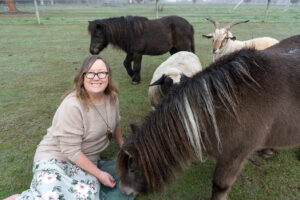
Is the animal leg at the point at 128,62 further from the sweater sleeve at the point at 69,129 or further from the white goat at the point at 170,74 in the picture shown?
the sweater sleeve at the point at 69,129

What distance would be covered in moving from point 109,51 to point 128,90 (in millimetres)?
4898

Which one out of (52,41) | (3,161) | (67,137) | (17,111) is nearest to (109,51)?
(52,41)

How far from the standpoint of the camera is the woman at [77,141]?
6.18 ft

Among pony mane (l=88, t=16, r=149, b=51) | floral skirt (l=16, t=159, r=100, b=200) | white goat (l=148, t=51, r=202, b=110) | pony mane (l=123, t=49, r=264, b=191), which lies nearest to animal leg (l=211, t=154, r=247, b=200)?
pony mane (l=123, t=49, r=264, b=191)

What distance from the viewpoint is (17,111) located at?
4.22m

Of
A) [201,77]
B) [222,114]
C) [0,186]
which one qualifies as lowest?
[0,186]

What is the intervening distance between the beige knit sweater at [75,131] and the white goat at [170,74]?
48.3 inches

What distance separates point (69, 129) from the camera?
195 cm

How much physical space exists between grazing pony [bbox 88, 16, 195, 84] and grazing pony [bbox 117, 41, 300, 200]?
13.5ft

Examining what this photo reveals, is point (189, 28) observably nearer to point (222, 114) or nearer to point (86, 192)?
point (222, 114)

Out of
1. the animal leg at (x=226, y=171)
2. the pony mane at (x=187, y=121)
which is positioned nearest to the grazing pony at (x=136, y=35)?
the pony mane at (x=187, y=121)

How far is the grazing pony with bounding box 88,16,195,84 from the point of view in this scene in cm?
553

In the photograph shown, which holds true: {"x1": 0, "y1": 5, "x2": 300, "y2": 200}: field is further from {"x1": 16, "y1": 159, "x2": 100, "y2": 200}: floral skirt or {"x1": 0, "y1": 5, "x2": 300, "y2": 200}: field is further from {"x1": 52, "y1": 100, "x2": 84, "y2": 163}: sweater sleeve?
{"x1": 52, "y1": 100, "x2": 84, "y2": 163}: sweater sleeve

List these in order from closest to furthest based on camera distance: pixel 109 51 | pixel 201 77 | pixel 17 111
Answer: pixel 201 77, pixel 17 111, pixel 109 51
